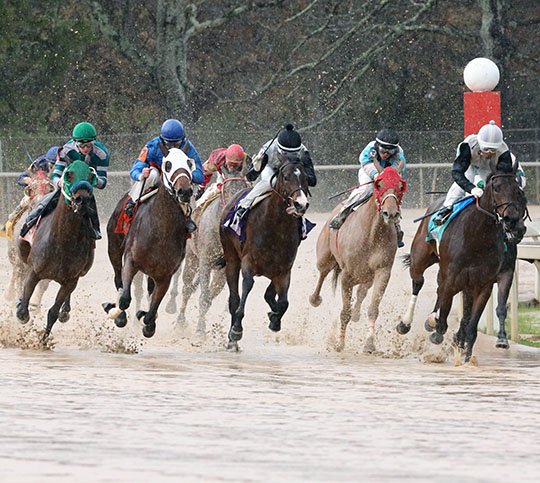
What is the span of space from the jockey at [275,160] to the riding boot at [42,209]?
1.58 m

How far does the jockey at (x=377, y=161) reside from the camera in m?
14.8

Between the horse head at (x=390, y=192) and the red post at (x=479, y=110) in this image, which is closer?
the horse head at (x=390, y=192)

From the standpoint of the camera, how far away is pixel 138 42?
38.5m

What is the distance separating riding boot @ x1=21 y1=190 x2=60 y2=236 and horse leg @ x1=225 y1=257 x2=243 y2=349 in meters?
1.68

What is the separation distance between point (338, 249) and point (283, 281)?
106 cm

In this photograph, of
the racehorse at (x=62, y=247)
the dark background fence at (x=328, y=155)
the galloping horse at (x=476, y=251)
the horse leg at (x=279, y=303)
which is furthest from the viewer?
the dark background fence at (x=328, y=155)

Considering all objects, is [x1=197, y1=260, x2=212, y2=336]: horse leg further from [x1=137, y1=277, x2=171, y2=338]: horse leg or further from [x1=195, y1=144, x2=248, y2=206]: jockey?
[x1=137, y1=277, x2=171, y2=338]: horse leg

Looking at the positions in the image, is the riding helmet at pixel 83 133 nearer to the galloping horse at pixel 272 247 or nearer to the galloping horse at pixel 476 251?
the galloping horse at pixel 272 247

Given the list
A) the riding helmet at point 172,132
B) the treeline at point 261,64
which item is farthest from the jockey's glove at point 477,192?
the treeline at point 261,64

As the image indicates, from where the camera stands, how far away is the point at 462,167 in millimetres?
13195

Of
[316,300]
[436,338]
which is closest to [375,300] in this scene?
[436,338]

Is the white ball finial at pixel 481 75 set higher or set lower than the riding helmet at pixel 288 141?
higher

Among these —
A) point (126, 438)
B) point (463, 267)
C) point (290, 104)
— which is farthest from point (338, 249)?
point (290, 104)

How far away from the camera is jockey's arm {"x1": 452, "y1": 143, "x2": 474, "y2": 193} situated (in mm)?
13062
